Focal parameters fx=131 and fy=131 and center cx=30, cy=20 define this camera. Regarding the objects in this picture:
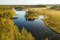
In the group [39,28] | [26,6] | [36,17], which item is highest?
[26,6]

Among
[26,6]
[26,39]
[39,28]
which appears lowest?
[26,39]

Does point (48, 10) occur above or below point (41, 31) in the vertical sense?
above

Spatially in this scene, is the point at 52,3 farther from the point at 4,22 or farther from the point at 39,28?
the point at 4,22

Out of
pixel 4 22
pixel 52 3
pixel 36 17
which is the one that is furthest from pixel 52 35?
pixel 4 22

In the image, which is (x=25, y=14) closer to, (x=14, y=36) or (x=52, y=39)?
(x=14, y=36)

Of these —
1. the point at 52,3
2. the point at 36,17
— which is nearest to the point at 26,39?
the point at 36,17

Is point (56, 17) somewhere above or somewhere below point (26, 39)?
above
